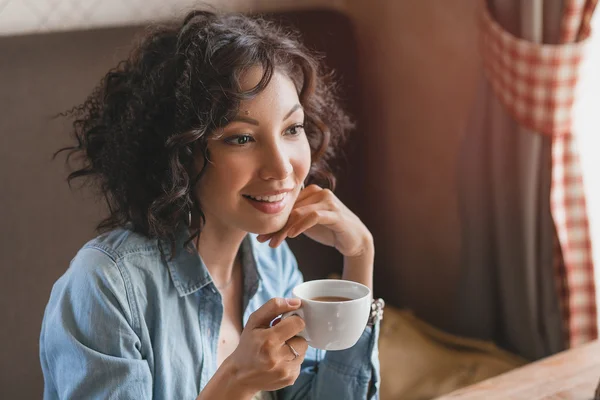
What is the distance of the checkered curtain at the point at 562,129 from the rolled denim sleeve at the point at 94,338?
1210 millimetres

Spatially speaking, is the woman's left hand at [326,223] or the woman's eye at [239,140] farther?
the woman's left hand at [326,223]

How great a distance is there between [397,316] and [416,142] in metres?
0.60

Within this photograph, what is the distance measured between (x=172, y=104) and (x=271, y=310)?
39 centimetres

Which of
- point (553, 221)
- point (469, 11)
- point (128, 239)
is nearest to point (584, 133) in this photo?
point (553, 221)

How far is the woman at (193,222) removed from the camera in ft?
3.34

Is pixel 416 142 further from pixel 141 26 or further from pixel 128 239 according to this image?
pixel 128 239

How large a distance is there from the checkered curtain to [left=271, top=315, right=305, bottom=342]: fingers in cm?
112

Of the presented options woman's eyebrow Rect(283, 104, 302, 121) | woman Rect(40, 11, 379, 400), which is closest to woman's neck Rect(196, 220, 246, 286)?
woman Rect(40, 11, 379, 400)

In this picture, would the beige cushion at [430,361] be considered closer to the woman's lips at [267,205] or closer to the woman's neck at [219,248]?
the woman's neck at [219,248]

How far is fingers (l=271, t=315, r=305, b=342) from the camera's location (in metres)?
0.93

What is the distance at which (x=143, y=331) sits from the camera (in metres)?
1.09

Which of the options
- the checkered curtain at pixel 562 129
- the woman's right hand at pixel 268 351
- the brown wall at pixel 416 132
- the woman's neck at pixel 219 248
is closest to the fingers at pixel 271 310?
the woman's right hand at pixel 268 351

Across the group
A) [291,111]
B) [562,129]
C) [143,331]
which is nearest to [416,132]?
[562,129]

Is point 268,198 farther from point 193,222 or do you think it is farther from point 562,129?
point 562,129
